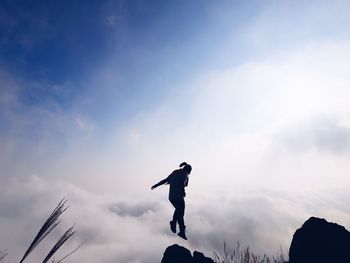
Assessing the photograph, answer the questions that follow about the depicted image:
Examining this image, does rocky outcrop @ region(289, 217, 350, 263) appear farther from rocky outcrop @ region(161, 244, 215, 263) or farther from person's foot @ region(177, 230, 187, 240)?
person's foot @ region(177, 230, 187, 240)

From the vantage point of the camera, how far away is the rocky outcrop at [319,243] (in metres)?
10.4

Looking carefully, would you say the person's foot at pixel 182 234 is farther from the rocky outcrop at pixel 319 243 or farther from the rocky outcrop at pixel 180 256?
the rocky outcrop at pixel 319 243

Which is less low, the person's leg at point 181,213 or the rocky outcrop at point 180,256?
the person's leg at point 181,213

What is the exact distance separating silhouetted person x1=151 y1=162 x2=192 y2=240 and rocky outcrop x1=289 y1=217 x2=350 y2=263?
13.2 ft

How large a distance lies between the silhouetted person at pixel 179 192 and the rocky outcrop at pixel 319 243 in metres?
4.02

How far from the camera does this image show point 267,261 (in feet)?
23.4

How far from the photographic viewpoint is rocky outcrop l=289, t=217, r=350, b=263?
1041 cm

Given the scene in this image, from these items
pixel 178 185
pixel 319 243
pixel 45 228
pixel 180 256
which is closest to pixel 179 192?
pixel 178 185

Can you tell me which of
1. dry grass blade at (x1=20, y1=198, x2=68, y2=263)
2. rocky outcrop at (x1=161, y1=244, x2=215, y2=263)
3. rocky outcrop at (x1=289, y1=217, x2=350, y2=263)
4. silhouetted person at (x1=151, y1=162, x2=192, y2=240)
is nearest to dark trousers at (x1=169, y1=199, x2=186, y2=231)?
silhouetted person at (x1=151, y1=162, x2=192, y2=240)

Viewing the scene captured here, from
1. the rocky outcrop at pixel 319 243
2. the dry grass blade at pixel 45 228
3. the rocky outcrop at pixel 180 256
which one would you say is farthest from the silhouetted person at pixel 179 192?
the dry grass blade at pixel 45 228

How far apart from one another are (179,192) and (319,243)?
5.04 meters

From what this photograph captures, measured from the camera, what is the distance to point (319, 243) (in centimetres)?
1085

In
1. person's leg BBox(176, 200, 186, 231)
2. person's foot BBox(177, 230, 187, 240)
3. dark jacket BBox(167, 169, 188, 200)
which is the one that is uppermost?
dark jacket BBox(167, 169, 188, 200)

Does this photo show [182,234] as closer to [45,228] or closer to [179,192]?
[179,192]
